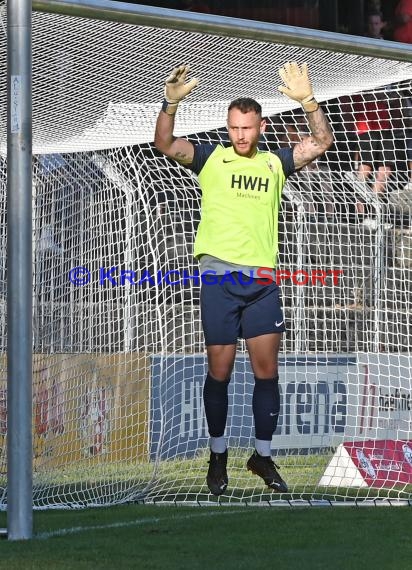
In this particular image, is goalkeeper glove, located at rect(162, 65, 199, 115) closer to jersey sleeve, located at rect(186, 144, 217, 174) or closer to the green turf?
jersey sleeve, located at rect(186, 144, 217, 174)

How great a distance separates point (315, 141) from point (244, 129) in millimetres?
409

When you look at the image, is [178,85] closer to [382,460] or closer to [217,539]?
[217,539]

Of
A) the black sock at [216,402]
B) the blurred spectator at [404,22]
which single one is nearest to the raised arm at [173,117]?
the black sock at [216,402]

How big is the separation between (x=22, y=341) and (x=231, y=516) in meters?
1.82

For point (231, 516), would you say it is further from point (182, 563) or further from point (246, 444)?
point (246, 444)

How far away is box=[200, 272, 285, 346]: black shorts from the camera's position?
619 cm

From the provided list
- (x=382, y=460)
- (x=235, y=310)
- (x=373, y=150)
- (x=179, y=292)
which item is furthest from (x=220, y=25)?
(x=382, y=460)

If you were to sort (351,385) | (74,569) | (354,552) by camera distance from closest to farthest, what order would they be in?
(74,569)
(354,552)
(351,385)

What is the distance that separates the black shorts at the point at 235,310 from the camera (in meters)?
6.19

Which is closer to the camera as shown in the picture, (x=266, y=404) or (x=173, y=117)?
(x=173, y=117)

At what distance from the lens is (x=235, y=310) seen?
6219 mm

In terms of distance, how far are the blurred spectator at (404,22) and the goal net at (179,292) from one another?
3369 mm

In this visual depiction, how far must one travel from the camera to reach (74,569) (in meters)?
4.91

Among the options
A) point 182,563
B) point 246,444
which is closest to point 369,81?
point 246,444
